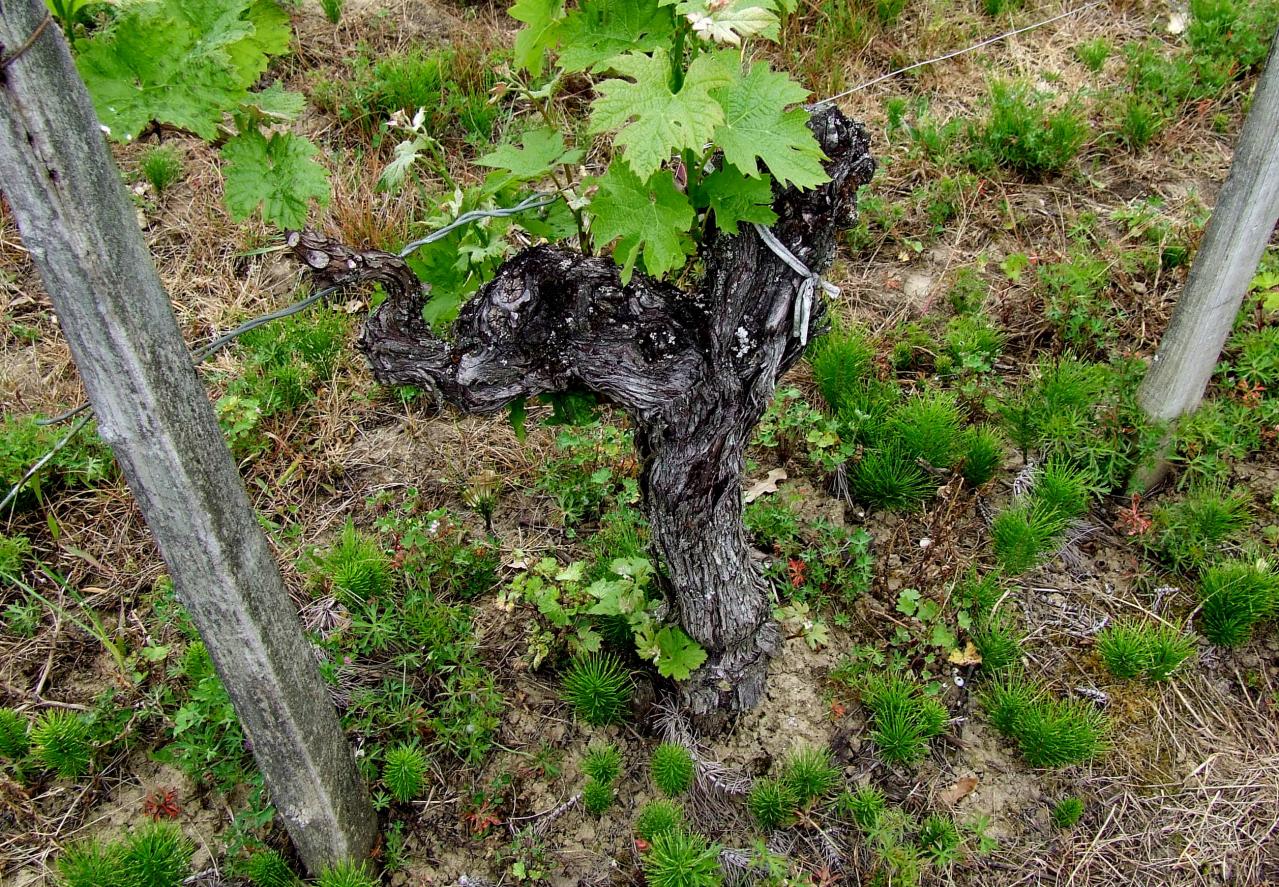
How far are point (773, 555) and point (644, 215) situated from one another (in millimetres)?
1662

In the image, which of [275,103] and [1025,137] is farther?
[1025,137]

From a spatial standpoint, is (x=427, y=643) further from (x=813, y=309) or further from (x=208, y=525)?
(x=813, y=309)

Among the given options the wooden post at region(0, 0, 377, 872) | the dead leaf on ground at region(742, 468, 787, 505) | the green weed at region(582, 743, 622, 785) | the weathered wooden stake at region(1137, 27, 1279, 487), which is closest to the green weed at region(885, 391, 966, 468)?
the dead leaf on ground at region(742, 468, 787, 505)

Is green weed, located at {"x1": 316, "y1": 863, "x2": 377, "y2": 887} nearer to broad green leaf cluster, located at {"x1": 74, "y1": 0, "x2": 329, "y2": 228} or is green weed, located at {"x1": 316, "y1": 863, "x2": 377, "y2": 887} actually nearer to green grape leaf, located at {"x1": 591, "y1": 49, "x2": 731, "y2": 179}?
broad green leaf cluster, located at {"x1": 74, "y1": 0, "x2": 329, "y2": 228}

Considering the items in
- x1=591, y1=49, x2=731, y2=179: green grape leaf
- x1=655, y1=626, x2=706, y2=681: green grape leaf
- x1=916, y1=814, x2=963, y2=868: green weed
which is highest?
x1=591, y1=49, x2=731, y2=179: green grape leaf

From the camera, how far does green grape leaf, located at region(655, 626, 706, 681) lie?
264 cm

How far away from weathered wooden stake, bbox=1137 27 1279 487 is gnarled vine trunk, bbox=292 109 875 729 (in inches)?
65.1

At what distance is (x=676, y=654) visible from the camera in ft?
8.77

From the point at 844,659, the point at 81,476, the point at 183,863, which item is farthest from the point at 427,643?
the point at 81,476

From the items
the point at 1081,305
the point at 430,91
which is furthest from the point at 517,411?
the point at 430,91

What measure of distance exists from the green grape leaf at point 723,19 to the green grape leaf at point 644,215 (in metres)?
0.33

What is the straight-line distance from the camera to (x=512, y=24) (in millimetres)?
5035

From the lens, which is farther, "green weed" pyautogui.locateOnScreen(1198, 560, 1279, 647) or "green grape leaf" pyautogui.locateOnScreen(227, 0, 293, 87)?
"green weed" pyautogui.locateOnScreen(1198, 560, 1279, 647)

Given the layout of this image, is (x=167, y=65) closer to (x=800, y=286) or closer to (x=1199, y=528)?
(x=800, y=286)
